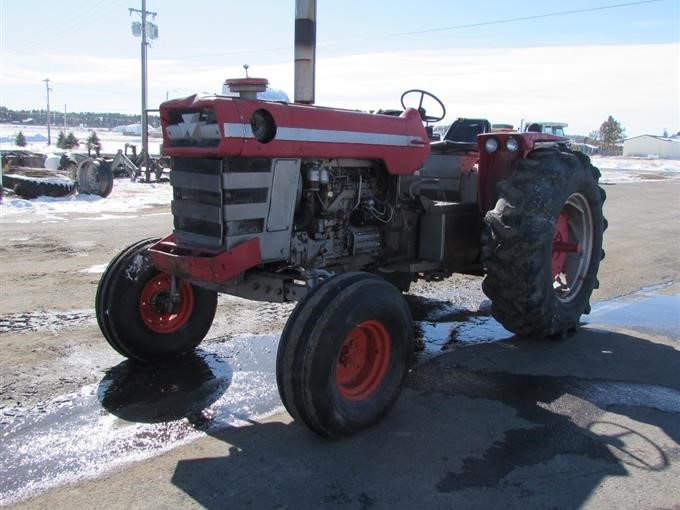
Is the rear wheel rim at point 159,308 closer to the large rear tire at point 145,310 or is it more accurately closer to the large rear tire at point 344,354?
the large rear tire at point 145,310

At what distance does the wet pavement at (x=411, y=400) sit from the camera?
3381 millimetres

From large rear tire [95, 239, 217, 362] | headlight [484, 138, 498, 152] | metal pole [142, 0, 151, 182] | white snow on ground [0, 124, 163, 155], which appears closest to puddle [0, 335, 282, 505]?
large rear tire [95, 239, 217, 362]

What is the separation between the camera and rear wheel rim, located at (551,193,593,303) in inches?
224

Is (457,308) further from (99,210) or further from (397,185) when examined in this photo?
(99,210)

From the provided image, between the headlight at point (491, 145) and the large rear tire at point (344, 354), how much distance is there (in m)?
2.05

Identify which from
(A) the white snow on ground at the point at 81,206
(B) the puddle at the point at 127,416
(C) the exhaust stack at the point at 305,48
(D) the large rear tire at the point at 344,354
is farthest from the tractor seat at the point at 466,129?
(A) the white snow on ground at the point at 81,206

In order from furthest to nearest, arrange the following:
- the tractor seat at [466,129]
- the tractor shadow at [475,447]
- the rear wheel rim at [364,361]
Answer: the tractor seat at [466,129] → the rear wheel rim at [364,361] → the tractor shadow at [475,447]

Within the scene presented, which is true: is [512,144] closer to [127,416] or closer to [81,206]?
[127,416]

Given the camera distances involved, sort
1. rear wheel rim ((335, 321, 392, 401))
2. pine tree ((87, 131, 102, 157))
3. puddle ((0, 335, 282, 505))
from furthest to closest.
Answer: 1. pine tree ((87, 131, 102, 157))
2. rear wheel rim ((335, 321, 392, 401))
3. puddle ((0, 335, 282, 505))

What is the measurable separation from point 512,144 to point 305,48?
5138mm

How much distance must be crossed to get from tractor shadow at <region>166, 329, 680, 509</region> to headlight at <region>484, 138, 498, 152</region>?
1769 mm

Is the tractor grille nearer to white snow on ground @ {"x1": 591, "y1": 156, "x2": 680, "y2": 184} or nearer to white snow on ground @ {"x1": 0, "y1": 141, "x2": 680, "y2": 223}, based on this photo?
white snow on ground @ {"x1": 0, "y1": 141, "x2": 680, "y2": 223}

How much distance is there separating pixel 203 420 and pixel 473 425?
163 centimetres

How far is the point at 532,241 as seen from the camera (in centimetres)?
470
